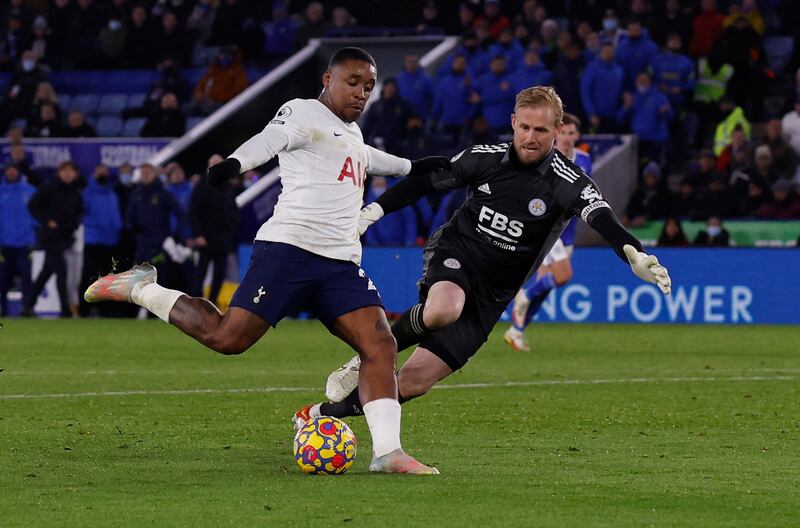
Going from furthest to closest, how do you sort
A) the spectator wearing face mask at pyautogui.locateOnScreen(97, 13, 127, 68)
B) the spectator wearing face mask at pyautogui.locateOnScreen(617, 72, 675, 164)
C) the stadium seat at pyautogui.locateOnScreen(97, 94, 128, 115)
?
1. the spectator wearing face mask at pyautogui.locateOnScreen(97, 13, 127, 68)
2. the stadium seat at pyautogui.locateOnScreen(97, 94, 128, 115)
3. the spectator wearing face mask at pyautogui.locateOnScreen(617, 72, 675, 164)

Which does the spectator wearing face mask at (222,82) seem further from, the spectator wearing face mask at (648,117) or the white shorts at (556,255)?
the white shorts at (556,255)


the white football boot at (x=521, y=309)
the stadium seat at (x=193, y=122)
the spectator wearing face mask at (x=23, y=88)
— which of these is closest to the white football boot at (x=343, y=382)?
the white football boot at (x=521, y=309)

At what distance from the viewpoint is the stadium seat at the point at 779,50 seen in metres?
25.6

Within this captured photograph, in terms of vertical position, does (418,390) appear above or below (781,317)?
above

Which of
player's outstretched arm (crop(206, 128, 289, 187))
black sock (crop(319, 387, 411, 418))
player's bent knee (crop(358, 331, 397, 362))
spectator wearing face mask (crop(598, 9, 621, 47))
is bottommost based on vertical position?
black sock (crop(319, 387, 411, 418))

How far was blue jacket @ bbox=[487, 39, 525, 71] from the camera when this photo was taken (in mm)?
24922

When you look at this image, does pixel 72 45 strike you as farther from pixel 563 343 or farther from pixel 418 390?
pixel 418 390

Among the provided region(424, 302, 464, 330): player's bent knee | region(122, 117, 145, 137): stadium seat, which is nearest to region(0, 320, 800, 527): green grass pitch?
region(424, 302, 464, 330): player's bent knee

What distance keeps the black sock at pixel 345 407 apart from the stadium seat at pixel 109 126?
2132 centimetres

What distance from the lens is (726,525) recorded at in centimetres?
623

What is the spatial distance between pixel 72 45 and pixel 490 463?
80.6 ft

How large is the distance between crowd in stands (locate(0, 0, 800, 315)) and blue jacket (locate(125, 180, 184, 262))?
0.8 inches

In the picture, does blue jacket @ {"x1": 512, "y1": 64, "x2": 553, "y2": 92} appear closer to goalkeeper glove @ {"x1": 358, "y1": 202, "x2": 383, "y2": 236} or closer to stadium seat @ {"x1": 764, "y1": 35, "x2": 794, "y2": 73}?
stadium seat @ {"x1": 764, "y1": 35, "x2": 794, "y2": 73}

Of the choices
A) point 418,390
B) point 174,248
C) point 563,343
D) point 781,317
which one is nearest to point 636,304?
point 781,317
